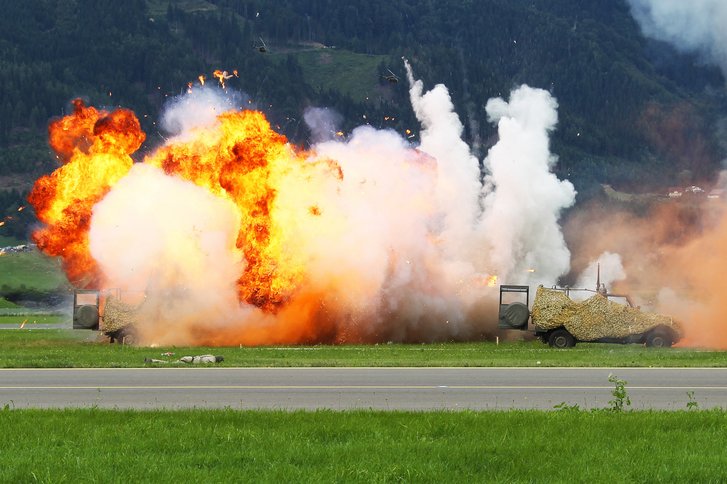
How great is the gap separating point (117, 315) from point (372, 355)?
12.5 metres

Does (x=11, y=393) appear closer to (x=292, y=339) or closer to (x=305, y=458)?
(x=305, y=458)

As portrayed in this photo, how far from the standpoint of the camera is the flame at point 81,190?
48.2 m

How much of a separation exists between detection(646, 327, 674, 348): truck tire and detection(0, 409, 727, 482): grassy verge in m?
25.1

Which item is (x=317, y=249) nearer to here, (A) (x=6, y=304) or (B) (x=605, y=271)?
(B) (x=605, y=271)

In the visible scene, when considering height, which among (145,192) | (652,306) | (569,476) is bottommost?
(569,476)

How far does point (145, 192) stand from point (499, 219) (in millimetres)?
22794

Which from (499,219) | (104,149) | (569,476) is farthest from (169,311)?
(569,476)

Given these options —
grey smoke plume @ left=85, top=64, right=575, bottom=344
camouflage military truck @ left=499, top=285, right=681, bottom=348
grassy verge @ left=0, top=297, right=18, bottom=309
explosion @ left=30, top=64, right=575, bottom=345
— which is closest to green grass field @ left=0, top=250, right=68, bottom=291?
grassy verge @ left=0, top=297, right=18, bottom=309

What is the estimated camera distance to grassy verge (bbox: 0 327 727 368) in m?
32.4

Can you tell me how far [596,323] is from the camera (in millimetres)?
44375

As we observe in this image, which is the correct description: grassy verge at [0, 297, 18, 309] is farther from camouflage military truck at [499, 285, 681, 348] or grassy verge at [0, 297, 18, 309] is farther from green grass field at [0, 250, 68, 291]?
camouflage military truck at [499, 285, 681, 348]

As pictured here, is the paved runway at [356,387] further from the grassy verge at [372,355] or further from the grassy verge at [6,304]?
the grassy verge at [6,304]

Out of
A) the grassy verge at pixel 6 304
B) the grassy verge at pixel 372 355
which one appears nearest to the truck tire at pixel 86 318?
the grassy verge at pixel 372 355

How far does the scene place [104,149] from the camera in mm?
49719
